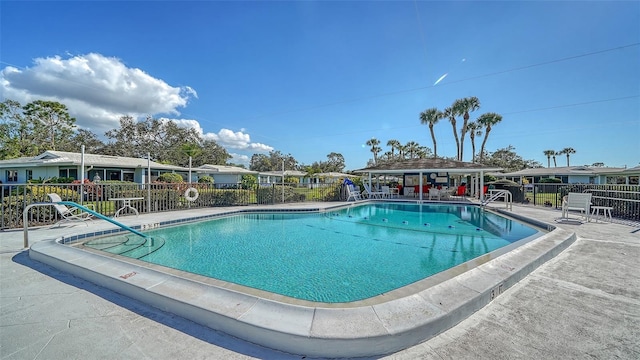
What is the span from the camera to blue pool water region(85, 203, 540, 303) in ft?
14.1

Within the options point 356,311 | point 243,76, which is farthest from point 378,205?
point 356,311

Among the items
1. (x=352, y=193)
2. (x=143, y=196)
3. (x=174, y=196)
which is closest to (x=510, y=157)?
(x=352, y=193)

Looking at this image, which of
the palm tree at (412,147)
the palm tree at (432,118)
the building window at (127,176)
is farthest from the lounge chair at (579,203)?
the palm tree at (412,147)

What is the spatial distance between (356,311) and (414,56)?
45.3 feet

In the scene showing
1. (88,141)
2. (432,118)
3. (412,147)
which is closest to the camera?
(432,118)

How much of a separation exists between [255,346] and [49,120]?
132 ft

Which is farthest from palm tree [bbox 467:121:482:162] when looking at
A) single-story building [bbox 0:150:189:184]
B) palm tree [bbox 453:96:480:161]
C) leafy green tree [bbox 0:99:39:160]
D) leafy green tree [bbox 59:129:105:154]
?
leafy green tree [bbox 0:99:39:160]

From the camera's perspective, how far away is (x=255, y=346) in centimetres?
215

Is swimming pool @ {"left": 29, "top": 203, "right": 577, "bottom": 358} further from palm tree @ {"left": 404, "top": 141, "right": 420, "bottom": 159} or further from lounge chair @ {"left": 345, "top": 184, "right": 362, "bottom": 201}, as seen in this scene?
palm tree @ {"left": 404, "top": 141, "right": 420, "bottom": 159}

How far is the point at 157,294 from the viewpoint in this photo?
9.12 feet

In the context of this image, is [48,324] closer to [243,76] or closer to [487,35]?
[487,35]

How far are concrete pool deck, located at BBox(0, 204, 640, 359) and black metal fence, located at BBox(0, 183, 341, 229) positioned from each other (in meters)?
4.60

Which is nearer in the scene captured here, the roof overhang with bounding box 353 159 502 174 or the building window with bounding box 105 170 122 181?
the roof overhang with bounding box 353 159 502 174

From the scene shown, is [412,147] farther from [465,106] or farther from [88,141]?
[88,141]
